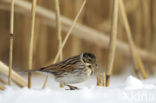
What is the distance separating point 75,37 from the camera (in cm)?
507

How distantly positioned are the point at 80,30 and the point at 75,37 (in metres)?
0.74

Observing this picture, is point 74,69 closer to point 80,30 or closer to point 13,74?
point 13,74

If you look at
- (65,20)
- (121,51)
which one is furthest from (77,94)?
(121,51)

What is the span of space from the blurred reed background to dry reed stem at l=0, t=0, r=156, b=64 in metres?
0.18

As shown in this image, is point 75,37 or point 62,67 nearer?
point 62,67

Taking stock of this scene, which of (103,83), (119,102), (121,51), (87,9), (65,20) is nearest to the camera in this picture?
(119,102)

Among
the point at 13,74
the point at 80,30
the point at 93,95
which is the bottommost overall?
the point at 93,95

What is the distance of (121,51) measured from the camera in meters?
4.66

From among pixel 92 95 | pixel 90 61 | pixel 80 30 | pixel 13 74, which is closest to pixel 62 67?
pixel 90 61

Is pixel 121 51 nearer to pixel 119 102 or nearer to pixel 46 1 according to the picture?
pixel 46 1

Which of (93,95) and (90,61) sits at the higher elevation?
(90,61)

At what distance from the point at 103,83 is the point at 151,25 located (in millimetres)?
2583

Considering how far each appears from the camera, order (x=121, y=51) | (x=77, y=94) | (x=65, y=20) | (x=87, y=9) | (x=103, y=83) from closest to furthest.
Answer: (x=77, y=94), (x=103, y=83), (x=65, y=20), (x=121, y=51), (x=87, y=9)

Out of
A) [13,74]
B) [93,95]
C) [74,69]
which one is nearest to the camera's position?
[93,95]
